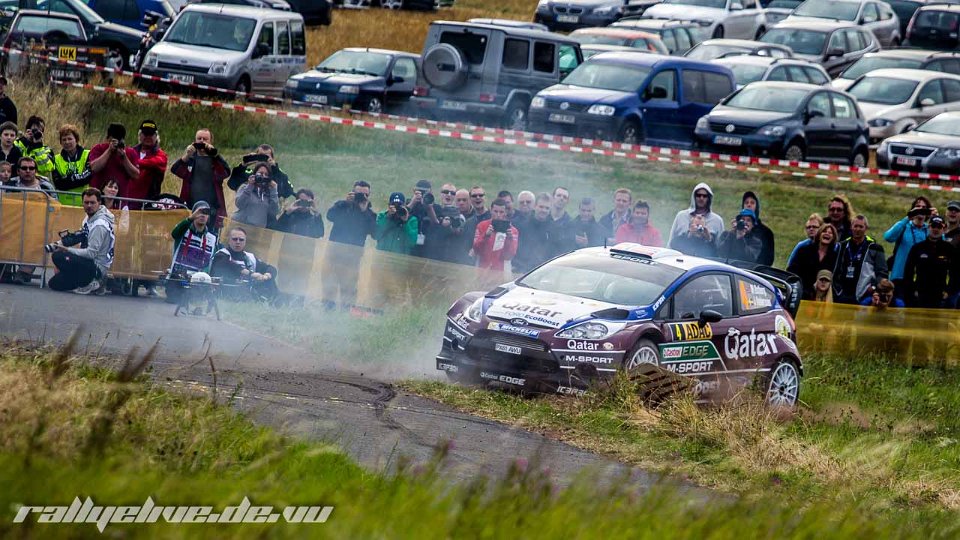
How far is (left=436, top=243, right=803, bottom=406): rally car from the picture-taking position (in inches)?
537

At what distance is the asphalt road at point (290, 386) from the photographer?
10.9 m

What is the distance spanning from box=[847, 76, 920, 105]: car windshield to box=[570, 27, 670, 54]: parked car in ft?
14.4

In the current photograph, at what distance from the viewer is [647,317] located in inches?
551

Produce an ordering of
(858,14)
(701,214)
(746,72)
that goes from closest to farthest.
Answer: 1. (701,214)
2. (746,72)
3. (858,14)

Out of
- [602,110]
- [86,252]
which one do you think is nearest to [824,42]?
[602,110]

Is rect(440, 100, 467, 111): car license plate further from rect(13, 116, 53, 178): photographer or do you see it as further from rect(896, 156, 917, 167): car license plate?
rect(13, 116, 53, 178): photographer

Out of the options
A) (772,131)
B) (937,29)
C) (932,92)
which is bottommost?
(772,131)

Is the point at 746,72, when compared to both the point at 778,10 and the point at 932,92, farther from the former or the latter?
the point at 778,10

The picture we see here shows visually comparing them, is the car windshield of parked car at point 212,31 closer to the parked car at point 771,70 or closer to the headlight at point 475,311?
the parked car at point 771,70

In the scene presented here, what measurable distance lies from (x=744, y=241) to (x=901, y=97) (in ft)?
52.4

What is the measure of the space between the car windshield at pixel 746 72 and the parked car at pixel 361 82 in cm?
705

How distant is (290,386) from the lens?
42.1 feet

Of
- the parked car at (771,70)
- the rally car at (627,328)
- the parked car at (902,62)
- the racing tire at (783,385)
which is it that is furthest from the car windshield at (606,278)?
the parked car at (902,62)

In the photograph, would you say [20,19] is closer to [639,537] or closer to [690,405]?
[690,405]
